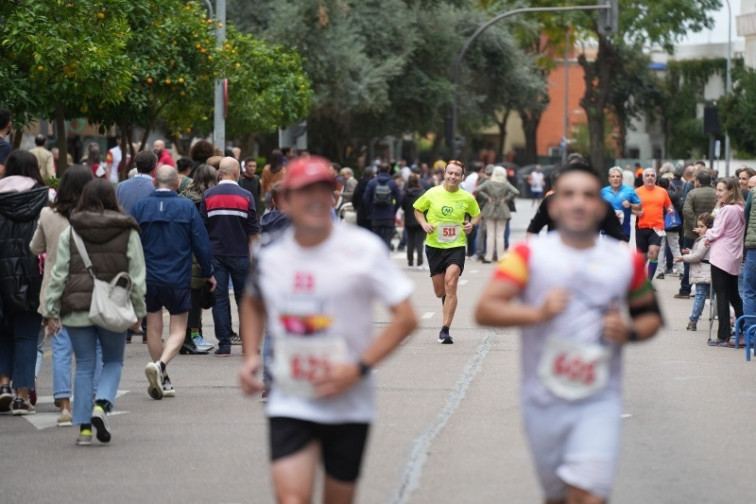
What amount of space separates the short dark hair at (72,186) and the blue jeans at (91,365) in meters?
0.83

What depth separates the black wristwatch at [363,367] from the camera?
17.0 feet

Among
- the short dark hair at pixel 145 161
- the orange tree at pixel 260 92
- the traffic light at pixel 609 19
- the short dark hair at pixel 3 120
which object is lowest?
the short dark hair at pixel 145 161

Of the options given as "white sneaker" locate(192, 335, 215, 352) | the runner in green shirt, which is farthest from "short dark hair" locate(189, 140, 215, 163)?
the runner in green shirt

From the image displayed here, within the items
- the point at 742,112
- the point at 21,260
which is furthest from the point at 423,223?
the point at 742,112

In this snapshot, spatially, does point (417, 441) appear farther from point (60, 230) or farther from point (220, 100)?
point (220, 100)

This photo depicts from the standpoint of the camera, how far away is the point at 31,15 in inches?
630

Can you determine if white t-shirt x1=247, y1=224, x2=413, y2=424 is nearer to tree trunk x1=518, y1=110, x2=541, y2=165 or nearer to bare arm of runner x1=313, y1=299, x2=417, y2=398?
bare arm of runner x1=313, y1=299, x2=417, y2=398

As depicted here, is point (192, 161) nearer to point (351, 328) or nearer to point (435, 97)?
point (351, 328)

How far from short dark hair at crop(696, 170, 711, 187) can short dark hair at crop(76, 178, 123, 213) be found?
38.1 feet

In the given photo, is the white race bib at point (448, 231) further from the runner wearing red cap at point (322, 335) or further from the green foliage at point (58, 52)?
the runner wearing red cap at point (322, 335)

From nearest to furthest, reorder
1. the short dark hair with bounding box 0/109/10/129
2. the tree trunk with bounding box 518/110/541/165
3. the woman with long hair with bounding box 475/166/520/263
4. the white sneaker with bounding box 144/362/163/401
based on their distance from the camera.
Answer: the white sneaker with bounding box 144/362/163/401, the short dark hair with bounding box 0/109/10/129, the woman with long hair with bounding box 475/166/520/263, the tree trunk with bounding box 518/110/541/165

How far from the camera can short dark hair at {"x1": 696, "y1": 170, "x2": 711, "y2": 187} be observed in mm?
19234

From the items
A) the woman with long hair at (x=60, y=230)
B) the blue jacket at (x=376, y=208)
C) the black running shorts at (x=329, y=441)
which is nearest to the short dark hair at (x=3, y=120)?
the woman with long hair at (x=60, y=230)

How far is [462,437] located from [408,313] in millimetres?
4225
